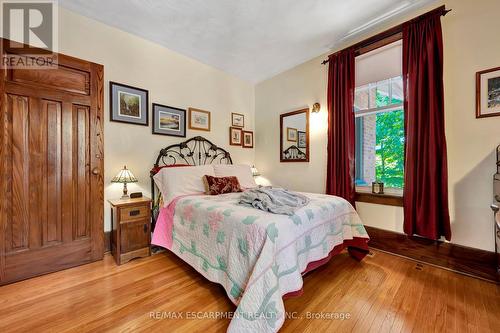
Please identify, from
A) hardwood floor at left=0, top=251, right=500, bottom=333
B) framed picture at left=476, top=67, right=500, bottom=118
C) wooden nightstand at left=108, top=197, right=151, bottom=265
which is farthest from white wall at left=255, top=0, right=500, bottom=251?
wooden nightstand at left=108, top=197, right=151, bottom=265

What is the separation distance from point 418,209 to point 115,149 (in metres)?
3.52

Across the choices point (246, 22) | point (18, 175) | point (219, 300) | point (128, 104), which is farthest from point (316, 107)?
point (18, 175)

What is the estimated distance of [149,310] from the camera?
4.86 ft

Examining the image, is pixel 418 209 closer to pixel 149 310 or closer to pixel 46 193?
pixel 149 310

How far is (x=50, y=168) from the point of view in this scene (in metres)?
2.02

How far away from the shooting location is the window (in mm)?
2479

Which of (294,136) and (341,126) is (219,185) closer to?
(294,136)

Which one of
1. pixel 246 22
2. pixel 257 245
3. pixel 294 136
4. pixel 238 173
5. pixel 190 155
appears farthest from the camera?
pixel 294 136

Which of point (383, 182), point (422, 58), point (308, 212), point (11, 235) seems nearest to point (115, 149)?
point (11, 235)

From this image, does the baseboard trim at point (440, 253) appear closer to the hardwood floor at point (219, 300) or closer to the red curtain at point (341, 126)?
the hardwood floor at point (219, 300)

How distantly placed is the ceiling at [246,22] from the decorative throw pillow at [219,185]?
6.15 ft

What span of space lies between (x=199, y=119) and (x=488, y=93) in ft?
10.9

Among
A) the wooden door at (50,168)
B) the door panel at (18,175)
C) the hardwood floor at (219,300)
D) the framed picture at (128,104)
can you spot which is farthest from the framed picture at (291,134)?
the door panel at (18,175)

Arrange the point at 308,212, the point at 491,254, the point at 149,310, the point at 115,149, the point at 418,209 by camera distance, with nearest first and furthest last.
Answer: the point at 149,310
the point at 308,212
the point at 491,254
the point at 418,209
the point at 115,149
